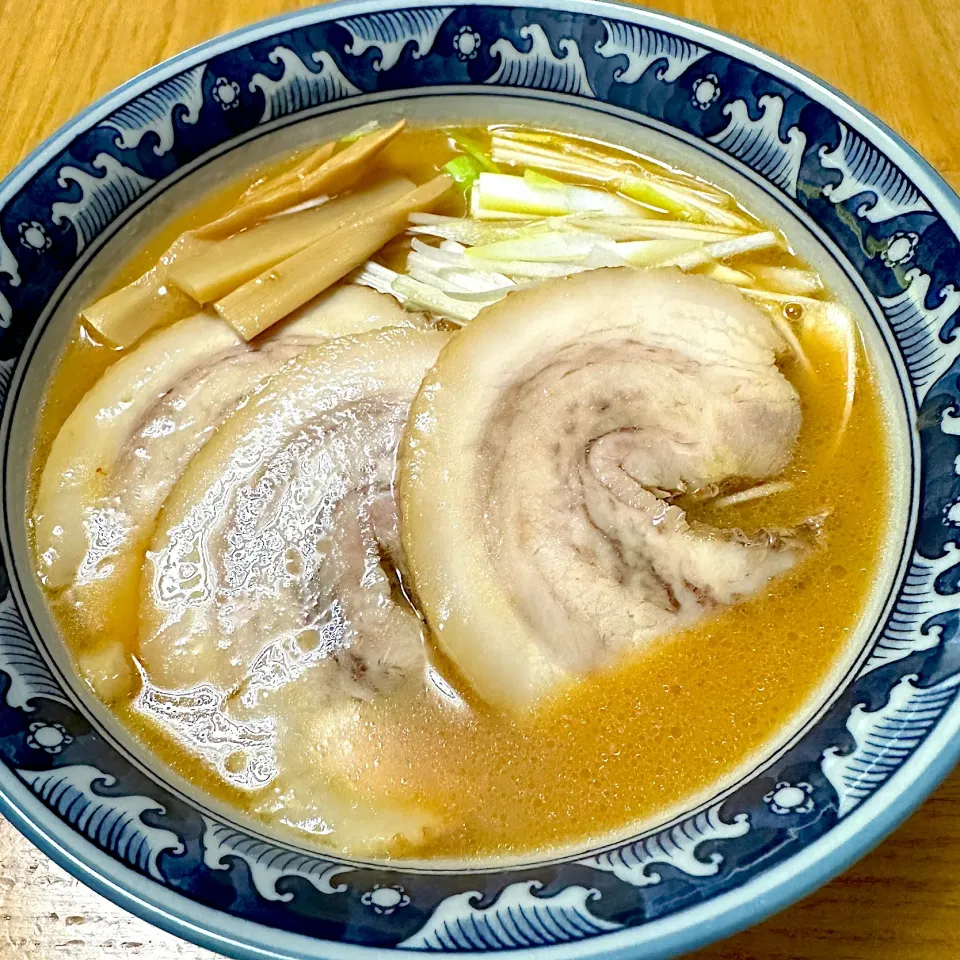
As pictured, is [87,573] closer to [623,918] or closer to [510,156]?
[623,918]

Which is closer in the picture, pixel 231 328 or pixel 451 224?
pixel 231 328

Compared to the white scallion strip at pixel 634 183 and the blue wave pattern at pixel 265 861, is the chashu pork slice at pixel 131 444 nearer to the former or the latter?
the blue wave pattern at pixel 265 861

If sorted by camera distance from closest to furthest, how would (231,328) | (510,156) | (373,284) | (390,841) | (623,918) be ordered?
(623,918) → (390,841) → (231,328) → (373,284) → (510,156)

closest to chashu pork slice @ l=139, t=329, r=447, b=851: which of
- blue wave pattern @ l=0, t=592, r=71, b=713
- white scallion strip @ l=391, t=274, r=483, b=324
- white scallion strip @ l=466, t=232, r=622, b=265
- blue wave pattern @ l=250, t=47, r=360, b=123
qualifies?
blue wave pattern @ l=0, t=592, r=71, b=713

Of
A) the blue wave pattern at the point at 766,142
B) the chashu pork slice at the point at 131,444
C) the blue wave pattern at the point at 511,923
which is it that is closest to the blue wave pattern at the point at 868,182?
the blue wave pattern at the point at 766,142

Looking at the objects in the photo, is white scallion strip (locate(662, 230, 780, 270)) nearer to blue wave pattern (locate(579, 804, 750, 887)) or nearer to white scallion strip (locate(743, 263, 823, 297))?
white scallion strip (locate(743, 263, 823, 297))

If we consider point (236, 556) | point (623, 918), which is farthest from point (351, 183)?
point (623, 918)

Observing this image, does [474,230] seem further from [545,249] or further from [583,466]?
[583,466]
